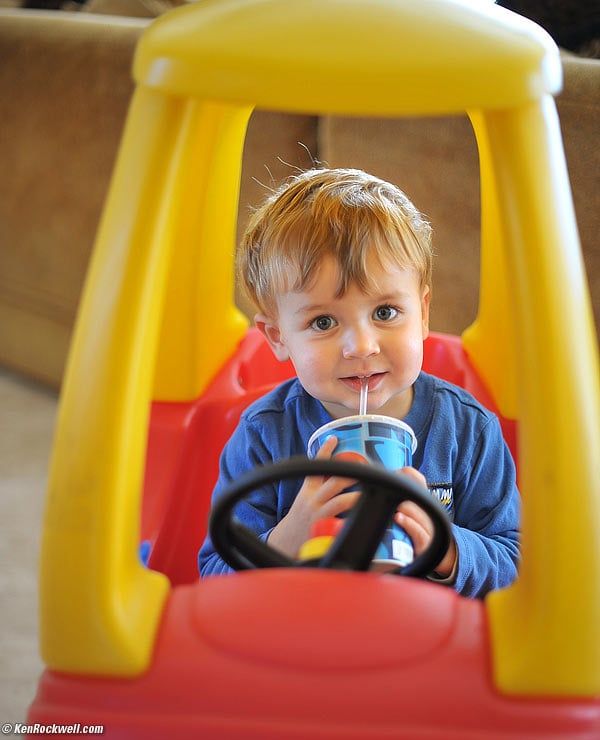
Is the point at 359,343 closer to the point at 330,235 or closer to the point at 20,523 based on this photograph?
the point at 330,235

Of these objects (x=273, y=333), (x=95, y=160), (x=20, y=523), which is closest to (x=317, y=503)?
(x=273, y=333)

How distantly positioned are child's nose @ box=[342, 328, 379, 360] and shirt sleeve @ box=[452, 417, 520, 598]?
0.56 feet

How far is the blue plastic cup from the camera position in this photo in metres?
0.68

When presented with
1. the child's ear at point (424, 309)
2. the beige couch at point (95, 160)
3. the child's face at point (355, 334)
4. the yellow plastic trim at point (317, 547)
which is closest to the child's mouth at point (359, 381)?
the child's face at point (355, 334)

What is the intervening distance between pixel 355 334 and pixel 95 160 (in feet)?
3.26

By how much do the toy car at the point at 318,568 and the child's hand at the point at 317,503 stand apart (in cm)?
7

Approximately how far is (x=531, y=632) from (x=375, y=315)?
0.35 m

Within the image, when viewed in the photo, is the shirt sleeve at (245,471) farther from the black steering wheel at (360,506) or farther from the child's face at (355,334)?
the black steering wheel at (360,506)

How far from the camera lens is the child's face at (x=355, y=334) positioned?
84 centimetres

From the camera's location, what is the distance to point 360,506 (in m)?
0.62

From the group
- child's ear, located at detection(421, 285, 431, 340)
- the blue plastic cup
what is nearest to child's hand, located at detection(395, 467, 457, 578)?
the blue plastic cup

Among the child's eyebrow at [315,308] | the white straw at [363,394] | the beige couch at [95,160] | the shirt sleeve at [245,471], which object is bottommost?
the shirt sleeve at [245,471]

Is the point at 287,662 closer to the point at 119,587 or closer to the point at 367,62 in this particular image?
the point at 119,587

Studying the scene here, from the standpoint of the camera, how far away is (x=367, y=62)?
590mm
